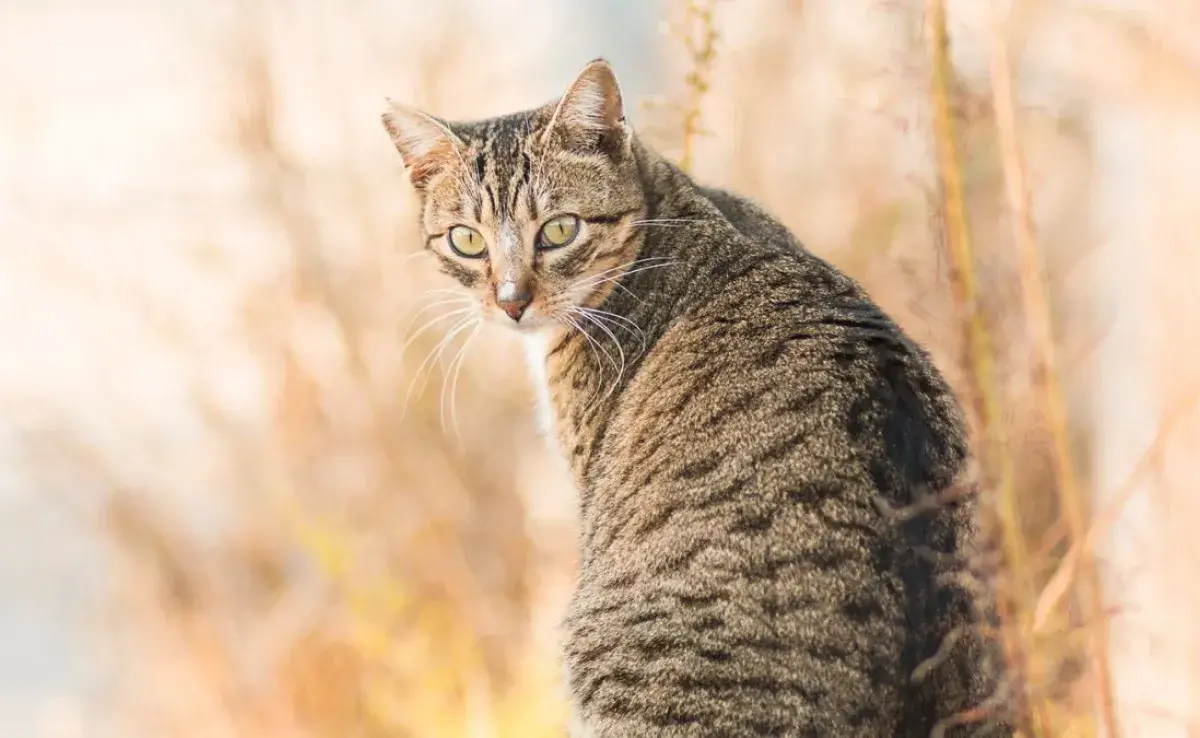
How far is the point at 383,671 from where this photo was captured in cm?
222

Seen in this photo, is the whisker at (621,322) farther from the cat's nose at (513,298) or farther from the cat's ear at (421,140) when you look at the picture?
the cat's ear at (421,140)

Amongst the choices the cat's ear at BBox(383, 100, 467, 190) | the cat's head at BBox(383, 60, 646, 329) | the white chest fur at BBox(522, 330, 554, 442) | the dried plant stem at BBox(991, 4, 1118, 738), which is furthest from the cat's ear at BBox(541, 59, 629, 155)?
the dried plant stem at BBox(991, 4, 1118, 738)

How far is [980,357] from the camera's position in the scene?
0.60 metres

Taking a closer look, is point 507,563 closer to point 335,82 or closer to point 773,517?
point 335,82

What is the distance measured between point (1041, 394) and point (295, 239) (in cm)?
176

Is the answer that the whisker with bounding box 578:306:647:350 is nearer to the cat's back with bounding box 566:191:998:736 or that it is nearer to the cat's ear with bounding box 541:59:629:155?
the cat's back with bounding box 566:191:998:736

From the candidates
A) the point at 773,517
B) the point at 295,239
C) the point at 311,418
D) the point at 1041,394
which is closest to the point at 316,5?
the point at 295,239

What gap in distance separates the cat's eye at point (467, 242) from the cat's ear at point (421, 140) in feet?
0.27

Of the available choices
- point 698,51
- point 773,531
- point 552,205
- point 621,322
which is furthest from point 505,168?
point 773,531

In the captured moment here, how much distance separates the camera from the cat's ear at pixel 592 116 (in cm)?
132

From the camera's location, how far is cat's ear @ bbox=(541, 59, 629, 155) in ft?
4.34

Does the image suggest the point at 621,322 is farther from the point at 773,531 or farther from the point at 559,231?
the point at 773,531

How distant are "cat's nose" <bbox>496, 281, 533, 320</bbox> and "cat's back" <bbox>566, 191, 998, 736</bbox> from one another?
7.8 inches

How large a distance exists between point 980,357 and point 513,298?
2.71ft
